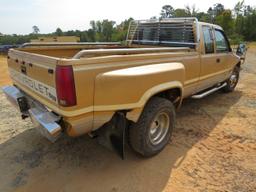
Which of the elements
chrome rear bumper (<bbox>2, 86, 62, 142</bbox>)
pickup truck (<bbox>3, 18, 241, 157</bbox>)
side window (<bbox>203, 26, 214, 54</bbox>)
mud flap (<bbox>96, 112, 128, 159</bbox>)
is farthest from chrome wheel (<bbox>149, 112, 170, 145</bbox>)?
side window (<bbox>203, 26, 214, 54</bbox>)

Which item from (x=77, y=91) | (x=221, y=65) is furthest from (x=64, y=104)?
(x=221, y=65)

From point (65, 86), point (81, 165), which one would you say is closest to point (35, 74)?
point (65, 86)

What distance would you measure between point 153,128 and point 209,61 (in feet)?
6.98

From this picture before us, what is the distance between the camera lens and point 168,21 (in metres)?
4.69

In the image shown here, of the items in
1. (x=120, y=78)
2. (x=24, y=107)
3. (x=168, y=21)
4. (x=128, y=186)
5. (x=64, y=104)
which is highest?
(x=168, y=21)

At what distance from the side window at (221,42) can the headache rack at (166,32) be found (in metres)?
1.03

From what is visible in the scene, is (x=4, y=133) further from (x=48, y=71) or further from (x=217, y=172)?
(x=217, y=172)

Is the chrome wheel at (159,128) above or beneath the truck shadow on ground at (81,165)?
above

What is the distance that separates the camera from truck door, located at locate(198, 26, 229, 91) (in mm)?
4387

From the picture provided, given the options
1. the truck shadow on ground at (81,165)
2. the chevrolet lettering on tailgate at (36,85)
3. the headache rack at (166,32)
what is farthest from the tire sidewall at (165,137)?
the headache rack at (166,32)

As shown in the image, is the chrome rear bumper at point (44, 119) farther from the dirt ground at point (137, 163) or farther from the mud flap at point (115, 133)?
the dirt ground at point (137, 163)

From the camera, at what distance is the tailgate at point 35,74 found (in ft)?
7.79

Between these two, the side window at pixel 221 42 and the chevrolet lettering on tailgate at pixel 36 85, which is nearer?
the chevrolet lettering on tailgate at pixel 36 85

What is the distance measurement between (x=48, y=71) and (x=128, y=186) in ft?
5.36
